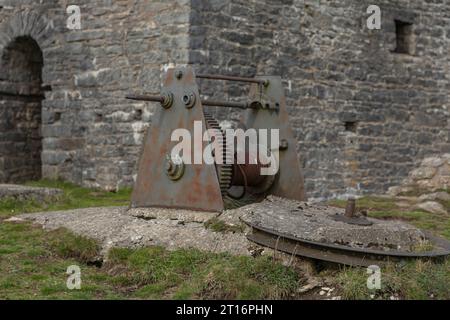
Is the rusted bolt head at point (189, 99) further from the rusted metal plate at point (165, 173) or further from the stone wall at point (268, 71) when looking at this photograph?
the stone wall at point (268, 71)

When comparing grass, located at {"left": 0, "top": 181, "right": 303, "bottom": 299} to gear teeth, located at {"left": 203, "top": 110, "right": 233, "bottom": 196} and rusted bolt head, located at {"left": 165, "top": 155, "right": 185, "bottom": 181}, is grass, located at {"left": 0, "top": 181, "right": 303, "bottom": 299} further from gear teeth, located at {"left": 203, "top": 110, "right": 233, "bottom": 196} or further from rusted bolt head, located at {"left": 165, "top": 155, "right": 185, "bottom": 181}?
rusted bolt head, located at {"left": 165, "top": 155, "right": 185, "bottom": 181}

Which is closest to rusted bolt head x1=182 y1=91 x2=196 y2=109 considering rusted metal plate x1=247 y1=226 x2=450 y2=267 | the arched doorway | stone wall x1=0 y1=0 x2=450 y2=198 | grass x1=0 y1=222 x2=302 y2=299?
grass x1=0 y1=222 x2=302 y2=299

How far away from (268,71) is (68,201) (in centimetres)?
392

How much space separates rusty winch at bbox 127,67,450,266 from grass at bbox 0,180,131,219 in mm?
1995

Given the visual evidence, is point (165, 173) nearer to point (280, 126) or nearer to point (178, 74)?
point (178, 74)

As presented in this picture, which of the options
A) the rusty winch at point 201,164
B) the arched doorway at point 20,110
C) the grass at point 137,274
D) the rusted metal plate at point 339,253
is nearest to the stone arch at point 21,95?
the arched doorway at point 20,110

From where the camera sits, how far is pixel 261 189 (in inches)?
249

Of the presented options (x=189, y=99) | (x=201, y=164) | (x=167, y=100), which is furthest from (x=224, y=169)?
(x=167, y=100)

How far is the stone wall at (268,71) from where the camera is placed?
33.3ft

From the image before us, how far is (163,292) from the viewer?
4.50m

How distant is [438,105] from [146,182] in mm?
8926

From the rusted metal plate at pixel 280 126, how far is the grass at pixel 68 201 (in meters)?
2.62

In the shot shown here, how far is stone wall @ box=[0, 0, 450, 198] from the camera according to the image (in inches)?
400

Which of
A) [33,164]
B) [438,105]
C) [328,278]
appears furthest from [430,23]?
[328,278]
